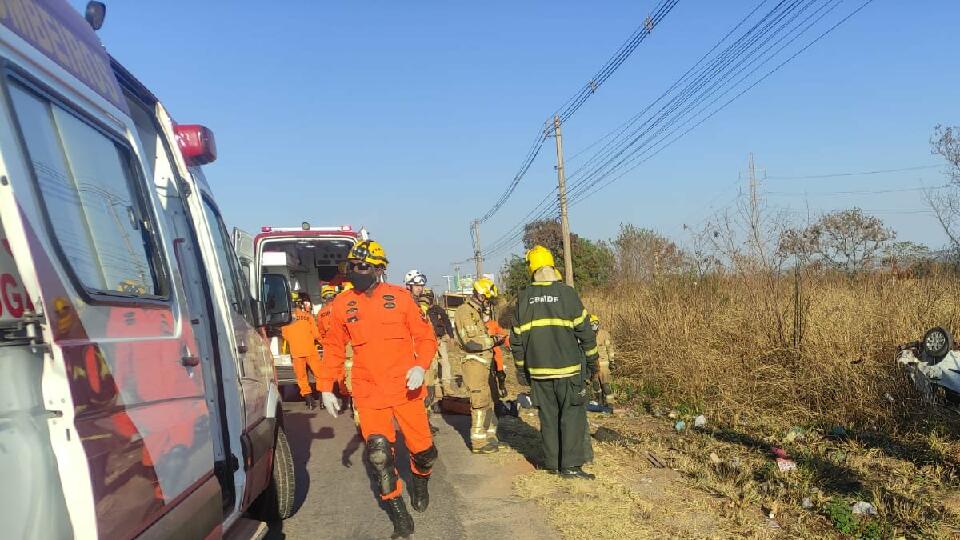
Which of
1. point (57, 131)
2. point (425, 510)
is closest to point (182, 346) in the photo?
point (57, 131)

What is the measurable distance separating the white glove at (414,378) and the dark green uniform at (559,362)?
1559 millimetres

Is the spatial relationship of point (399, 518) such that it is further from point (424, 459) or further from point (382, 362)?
point (382, 362)

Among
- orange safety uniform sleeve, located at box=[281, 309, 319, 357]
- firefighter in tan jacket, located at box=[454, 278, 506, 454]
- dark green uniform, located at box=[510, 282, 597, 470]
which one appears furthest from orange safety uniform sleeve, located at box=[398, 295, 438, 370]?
orange safety uniform sleeve, located at box=[281, 309, 319, 357]

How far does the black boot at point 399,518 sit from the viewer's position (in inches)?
175

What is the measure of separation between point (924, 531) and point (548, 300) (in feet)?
10.00

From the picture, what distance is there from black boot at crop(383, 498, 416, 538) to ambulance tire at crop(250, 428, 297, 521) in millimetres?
841

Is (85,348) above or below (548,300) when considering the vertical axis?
above

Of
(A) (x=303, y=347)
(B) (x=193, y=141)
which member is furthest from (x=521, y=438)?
(B) (x=193, y=141)

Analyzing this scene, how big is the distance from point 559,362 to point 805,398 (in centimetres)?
344

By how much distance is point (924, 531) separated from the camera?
409 centimetres

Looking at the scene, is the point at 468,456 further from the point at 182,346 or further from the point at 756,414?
the point at 182,346

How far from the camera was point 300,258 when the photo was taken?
1334 cm

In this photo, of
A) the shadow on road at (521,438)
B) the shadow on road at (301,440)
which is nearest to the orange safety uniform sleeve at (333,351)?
the shadow on road at (301,440)

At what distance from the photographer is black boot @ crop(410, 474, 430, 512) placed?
4.93 metres
